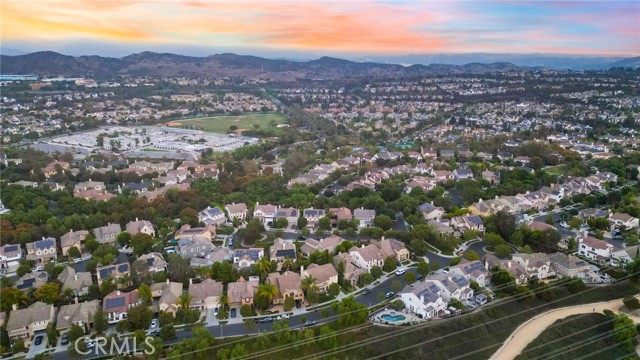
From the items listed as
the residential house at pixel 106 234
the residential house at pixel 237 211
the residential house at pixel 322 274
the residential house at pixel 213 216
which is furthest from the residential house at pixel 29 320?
the residential house at pixel 237 211

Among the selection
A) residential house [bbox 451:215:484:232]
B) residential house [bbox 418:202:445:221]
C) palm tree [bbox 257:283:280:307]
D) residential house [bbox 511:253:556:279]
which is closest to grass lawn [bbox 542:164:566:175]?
residential house [bbox 418:202:445:221]

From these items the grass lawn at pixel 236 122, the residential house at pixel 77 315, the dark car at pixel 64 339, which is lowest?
the dark car at pixel 64 339

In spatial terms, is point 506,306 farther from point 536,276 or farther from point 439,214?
point 439,214

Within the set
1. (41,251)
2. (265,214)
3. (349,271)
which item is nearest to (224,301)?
(349,271)

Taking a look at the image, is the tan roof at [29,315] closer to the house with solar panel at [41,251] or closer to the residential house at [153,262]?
the residential house at [153,262]

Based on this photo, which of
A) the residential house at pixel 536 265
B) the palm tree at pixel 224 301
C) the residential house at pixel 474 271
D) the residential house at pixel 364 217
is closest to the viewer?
the palm tree at pixel 224 301

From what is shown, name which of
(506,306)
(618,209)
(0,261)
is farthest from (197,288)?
(618,209)

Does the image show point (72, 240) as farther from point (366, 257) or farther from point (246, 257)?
point (366, 257)
